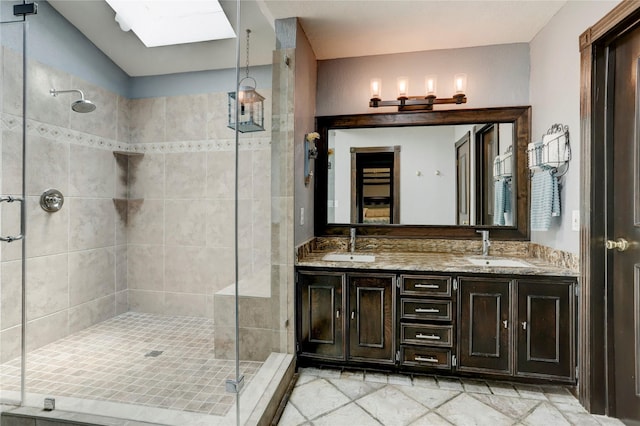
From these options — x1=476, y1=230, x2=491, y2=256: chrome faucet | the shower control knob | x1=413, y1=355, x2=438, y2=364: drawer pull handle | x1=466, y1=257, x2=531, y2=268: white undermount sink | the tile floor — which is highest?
the shower control knob

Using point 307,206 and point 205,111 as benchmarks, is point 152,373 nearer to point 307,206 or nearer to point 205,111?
point 307,206

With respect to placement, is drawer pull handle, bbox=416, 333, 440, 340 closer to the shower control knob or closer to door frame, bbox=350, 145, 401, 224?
door frame, bbox=350, 145, 401, 224

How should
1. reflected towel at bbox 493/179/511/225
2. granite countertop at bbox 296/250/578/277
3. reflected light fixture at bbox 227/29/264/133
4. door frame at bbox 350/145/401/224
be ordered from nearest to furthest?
granite countertop at bbox 296/250/578/277, reflected light fixture at bbox 227/29/264/133, reflected towel at bbox 493/179/511/225, door frame at bbox 350/145/401/224

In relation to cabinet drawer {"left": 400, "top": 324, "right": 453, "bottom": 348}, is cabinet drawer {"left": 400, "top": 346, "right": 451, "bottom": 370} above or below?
below

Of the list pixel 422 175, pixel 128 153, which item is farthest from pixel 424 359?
pixel 128 153

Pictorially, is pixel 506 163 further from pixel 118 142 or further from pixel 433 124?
pixel 118 142

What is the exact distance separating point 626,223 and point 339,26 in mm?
2225

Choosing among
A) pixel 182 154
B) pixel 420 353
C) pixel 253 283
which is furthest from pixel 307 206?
pixel 420 353

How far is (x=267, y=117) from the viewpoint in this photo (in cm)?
240

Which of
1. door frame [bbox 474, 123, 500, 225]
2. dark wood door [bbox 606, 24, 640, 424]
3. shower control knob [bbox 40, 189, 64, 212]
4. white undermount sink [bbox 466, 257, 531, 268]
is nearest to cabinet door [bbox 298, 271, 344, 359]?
white undermount sink [bbox 466, 257, 531, 268]

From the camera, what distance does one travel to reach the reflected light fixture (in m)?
2.26

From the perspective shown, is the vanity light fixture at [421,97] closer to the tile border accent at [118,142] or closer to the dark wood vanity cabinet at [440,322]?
the tile border accent at [118,142]

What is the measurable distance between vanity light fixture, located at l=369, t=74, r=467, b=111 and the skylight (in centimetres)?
122

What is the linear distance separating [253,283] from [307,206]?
76 centimetres
